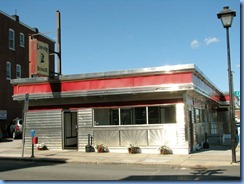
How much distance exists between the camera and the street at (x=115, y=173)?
1079cm

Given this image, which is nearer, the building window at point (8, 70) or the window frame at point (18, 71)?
the building window at point (8, 70)

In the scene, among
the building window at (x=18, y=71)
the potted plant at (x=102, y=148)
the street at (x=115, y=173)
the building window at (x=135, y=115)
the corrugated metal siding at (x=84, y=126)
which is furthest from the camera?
the building window at (x=18, y=71)

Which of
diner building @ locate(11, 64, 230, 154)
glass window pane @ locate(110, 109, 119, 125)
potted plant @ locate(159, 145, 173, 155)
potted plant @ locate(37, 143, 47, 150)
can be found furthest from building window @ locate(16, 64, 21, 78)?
potted plant @ locate(159, 145, 173, 155)

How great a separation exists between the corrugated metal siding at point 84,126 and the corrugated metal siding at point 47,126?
4.18 ft

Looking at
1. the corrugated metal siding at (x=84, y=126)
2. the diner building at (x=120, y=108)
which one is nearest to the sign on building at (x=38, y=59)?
the diner building at (x=120, y=108)

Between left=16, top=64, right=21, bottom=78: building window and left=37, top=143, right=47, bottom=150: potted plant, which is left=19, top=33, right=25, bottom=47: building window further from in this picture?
left=37, top=143, right=47, bottom=150: potted plant

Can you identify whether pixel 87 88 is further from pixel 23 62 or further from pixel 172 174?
pixel 23 62

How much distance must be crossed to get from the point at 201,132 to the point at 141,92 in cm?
544

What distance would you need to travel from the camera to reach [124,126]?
1780cm

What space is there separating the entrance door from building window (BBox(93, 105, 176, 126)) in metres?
2.06

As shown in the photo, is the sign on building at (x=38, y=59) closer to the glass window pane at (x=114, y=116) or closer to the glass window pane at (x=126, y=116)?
the glass window pane at (x=114, y=116)

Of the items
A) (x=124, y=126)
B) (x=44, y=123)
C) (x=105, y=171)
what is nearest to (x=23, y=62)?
(x=44, y=123)

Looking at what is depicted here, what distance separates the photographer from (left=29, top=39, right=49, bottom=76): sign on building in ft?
60.4

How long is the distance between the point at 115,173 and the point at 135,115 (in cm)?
637
